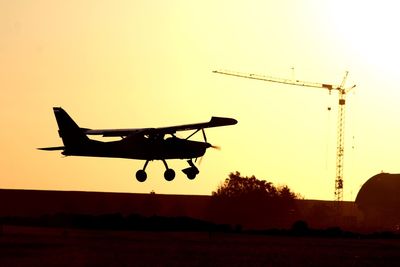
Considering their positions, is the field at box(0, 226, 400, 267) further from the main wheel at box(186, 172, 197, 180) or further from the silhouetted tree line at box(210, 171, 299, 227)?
the silhouetted tree line at box(210, 171, 299, 227)

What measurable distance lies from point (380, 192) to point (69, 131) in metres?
88.0

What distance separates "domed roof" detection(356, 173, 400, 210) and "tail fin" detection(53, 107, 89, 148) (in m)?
85.8

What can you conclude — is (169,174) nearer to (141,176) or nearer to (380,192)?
(141,176)

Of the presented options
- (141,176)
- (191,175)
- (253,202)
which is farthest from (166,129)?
(253,202)

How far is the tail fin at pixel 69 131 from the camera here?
188 ft

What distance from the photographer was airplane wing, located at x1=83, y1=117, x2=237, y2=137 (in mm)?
55781

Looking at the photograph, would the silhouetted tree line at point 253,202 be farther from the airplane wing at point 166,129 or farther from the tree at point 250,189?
the airplane wing at point 166,129

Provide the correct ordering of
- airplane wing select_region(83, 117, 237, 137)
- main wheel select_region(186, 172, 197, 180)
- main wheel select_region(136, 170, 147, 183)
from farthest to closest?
1. airplane wing select_region(83, 117, 237, 137)
2. main wheel select_region(186, 172, 197, 180)
3. main wheel select_region(136, 170, 147, 183)

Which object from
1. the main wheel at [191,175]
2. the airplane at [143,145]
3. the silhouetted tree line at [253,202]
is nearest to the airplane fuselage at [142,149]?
the airplane at [143,145]

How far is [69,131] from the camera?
57.8 m

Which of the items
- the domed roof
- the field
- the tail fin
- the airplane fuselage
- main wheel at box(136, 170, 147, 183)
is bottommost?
the field

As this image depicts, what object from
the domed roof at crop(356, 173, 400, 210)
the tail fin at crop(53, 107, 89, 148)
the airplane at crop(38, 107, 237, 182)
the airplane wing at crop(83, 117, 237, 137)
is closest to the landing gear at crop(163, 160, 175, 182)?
the airplane at crop(38, 107, 237, 182)

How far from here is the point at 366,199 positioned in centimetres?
13962

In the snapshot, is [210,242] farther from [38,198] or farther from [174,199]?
[174,199]
